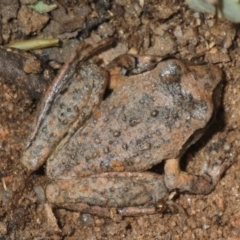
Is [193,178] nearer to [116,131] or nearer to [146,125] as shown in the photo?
[146,125]

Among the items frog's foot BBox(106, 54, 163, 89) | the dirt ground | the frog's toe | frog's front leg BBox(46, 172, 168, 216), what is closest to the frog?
frog's front leg BBox(46, 172, 168, 216)

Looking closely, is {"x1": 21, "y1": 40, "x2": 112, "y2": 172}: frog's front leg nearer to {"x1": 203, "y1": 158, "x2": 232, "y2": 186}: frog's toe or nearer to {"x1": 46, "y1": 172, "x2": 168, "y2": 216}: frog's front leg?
{"x1": 46, "y1": 172, "x2": 168, "y2": 216}: frog's front leg

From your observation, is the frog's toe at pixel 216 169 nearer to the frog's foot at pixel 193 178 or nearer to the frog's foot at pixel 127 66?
the frog's foot at pixel 193 178

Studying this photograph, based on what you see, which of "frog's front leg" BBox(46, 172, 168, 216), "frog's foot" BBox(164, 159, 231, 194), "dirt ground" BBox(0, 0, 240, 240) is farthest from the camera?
"dirt ground" BBox(0, 0, 240, 240)

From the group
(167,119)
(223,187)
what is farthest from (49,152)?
(223,187)

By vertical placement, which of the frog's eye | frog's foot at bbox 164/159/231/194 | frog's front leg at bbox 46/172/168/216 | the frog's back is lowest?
frog's front leg at bbox 46/172/168/216

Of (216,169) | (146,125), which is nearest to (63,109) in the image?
(146,125)
